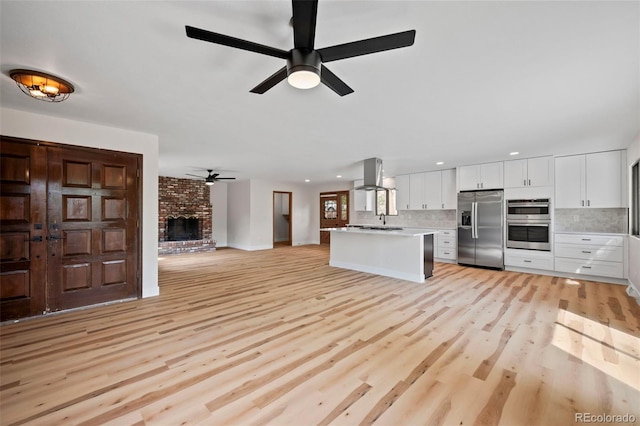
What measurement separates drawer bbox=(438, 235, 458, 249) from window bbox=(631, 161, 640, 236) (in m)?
2.97

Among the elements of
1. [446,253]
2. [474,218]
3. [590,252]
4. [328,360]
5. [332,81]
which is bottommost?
[328,360]

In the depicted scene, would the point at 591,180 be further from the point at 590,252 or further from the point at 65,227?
the point at 65,227

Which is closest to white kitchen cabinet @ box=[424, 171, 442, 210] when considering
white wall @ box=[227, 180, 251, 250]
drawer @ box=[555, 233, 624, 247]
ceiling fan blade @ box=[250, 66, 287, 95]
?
drawer @ box=[555, 233, 624, 247]

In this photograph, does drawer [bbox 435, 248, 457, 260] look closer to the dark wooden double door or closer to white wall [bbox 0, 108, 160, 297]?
white wall [bbox 0, 108, 160, 297]

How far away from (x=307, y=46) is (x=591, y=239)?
246 inches

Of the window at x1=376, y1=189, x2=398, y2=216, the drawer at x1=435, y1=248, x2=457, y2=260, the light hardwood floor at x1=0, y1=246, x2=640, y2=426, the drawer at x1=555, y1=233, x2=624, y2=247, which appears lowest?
the light hardwood floor at x1=0, y1=246, x2=640, y2=426

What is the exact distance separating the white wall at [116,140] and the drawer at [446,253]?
251 inches

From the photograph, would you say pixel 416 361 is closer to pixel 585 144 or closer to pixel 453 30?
pixel 453 30

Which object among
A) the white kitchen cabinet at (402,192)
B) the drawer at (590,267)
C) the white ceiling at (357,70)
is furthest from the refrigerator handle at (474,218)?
the white ceiling at (357,70)

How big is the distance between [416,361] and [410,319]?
36.3 inches

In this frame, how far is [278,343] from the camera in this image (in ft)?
8.44

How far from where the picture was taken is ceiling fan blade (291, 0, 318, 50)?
1.27m

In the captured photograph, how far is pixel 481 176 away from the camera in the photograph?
20.4 ft

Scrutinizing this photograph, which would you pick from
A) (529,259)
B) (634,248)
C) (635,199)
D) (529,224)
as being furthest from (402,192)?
(634,248)
